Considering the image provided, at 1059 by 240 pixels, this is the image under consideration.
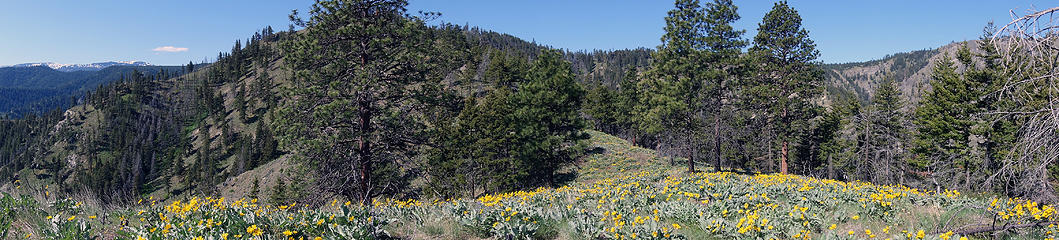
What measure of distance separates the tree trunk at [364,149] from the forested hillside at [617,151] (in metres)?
0.08

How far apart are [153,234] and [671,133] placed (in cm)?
2221

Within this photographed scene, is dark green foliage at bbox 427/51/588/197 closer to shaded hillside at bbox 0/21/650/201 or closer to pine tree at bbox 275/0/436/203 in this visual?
pine tree at bbox 275/0/436/203

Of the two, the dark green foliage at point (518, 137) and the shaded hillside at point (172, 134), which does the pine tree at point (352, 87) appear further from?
the shaded hillside at point (172, 134)

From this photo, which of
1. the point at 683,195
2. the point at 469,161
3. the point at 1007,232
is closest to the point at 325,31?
the point at 683,195

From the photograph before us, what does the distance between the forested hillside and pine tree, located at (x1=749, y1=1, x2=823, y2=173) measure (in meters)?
0.10

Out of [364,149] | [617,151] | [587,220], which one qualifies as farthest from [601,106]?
[587,220]

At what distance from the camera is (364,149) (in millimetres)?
14109

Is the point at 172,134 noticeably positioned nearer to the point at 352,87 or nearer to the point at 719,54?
the point at 352,87

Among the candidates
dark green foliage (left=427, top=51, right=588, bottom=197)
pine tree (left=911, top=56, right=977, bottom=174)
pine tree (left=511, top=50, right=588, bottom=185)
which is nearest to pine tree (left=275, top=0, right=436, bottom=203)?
dark green foliage (left=427, top=51, right=588, bottom=197)

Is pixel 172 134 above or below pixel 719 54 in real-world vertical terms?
below

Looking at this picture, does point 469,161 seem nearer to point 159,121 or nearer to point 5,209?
point 5,209

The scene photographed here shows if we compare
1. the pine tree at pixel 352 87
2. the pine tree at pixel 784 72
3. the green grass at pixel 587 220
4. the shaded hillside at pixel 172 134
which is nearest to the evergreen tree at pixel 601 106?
the shaded hillside at pixel 172 134

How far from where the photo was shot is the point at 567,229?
5652 mm

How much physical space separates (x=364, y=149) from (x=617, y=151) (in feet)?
87.7
